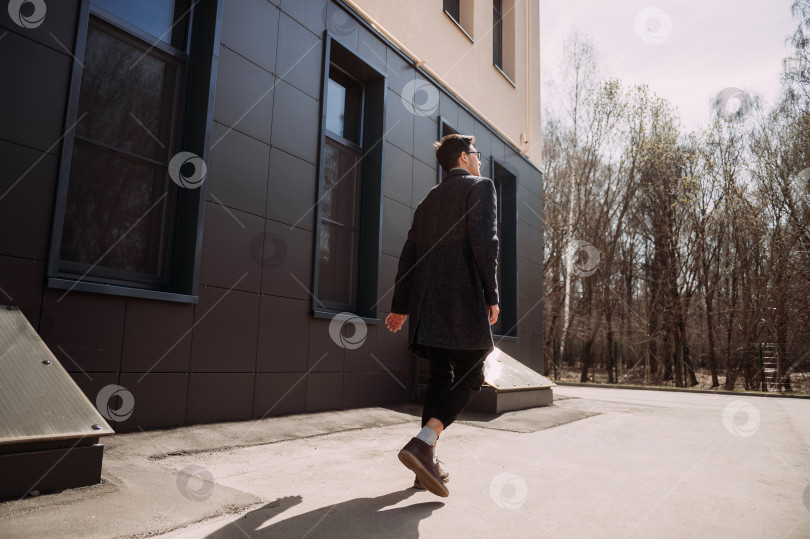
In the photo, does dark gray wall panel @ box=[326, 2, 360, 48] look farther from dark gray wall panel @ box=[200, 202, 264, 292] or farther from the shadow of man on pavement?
the shadow of man on pavement

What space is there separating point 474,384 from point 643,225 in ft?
67.7

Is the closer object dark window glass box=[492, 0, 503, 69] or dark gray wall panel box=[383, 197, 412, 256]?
dark gray wall panel box=[383, 197, 412, 256]

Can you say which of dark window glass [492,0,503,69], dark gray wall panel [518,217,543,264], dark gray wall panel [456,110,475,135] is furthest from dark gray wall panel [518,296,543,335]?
dark window glass [492,0,503,69]

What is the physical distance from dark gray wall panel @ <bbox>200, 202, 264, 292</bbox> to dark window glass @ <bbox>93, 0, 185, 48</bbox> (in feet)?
4.50

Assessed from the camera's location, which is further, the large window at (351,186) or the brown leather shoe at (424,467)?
the large window at (351,186)

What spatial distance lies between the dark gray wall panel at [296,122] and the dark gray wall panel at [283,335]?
140cm

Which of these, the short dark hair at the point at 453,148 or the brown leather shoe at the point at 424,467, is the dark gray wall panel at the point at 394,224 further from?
the brown leather shoe at the point at 424,467

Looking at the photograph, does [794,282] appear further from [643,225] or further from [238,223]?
[238,223]

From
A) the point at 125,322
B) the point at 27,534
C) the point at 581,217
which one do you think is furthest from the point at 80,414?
the point at 581,217

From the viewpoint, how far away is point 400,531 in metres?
1.97

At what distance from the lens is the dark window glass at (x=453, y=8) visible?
854 centimetres

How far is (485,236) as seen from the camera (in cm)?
269

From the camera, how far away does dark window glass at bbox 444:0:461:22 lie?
28.0 feet

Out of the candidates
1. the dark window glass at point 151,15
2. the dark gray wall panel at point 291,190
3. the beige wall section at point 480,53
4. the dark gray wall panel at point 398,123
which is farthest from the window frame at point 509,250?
the dark window glass at point 151,15
